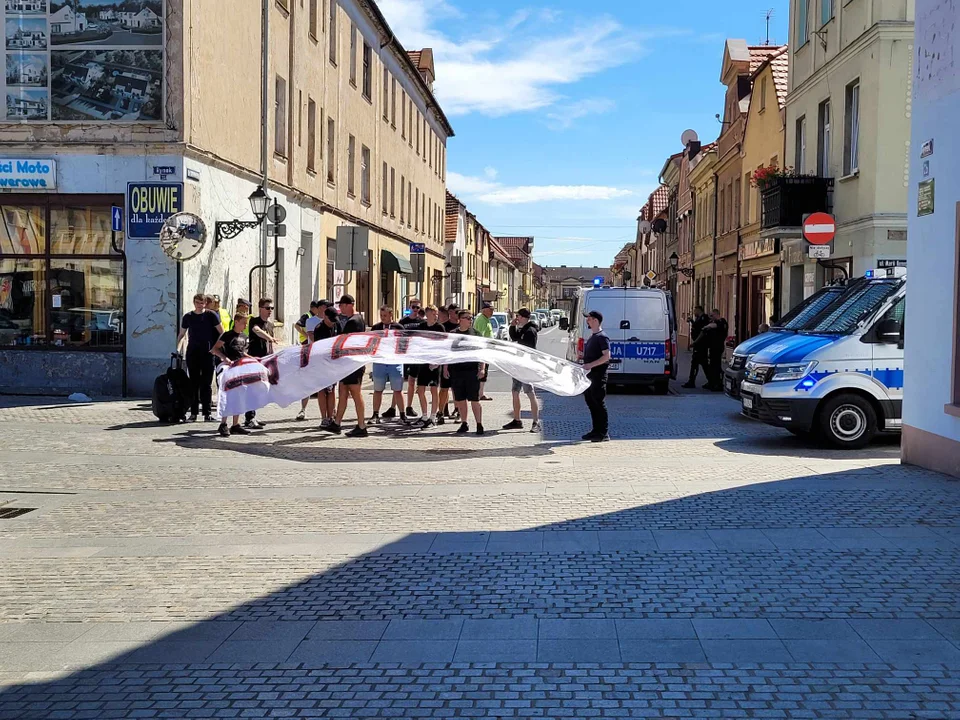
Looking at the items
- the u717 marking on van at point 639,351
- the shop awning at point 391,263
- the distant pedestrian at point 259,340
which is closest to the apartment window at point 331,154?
the shop awning at point 391,263

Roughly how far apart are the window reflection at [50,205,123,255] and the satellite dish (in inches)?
51.2

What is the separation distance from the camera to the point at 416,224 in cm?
4553

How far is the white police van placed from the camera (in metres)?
13.3

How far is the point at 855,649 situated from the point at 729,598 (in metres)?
1.03

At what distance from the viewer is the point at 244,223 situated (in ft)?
64.8

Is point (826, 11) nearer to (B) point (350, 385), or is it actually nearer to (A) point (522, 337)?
(A) point (522, 337)

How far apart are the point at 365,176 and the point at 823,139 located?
15.3m

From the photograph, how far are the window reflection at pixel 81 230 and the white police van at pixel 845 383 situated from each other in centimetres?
1140

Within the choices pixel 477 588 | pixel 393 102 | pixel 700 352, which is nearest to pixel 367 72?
pixel 393 102

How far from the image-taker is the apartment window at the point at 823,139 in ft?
78.1

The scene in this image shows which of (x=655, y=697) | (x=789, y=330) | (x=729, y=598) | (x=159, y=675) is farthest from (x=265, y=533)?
(x=789, y=330)

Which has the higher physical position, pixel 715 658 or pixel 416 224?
pixel 416 224

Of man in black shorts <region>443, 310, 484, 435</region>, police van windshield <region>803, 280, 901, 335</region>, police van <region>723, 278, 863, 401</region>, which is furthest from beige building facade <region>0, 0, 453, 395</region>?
police van windshield <region>803, 280, 901, 335</region>

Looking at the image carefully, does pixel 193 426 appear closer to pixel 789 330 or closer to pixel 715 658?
pixel 789 330
